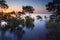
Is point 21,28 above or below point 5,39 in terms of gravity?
above

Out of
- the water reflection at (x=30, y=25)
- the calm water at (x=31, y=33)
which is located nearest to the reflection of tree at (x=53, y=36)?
the calm water at (x=31, y=33)

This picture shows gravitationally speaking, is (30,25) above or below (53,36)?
above

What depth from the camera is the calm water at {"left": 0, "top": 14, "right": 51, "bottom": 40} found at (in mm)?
1471

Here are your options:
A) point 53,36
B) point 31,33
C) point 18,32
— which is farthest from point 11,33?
point 53,36

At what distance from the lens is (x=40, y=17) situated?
1501 millimetres

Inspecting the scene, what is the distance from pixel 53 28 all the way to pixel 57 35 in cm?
10

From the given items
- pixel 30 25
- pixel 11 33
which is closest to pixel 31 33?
pixel 30 25

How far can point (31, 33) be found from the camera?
58.9 inches

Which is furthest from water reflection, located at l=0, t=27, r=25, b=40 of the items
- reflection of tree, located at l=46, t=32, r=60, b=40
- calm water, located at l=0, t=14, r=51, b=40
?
reflection of tree, located at l=46, t=32, r=60, b=40

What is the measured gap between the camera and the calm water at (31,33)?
147cm

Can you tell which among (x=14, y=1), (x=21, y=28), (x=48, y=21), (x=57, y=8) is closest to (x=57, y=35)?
(x=48, y=21)

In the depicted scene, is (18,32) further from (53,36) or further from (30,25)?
(53,36)

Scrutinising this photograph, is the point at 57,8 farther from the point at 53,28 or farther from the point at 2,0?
the point at 2,0

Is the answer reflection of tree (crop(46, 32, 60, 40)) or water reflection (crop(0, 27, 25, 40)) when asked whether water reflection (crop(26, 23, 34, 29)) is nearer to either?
water reflection (crop(0, 27, 25, 40))
